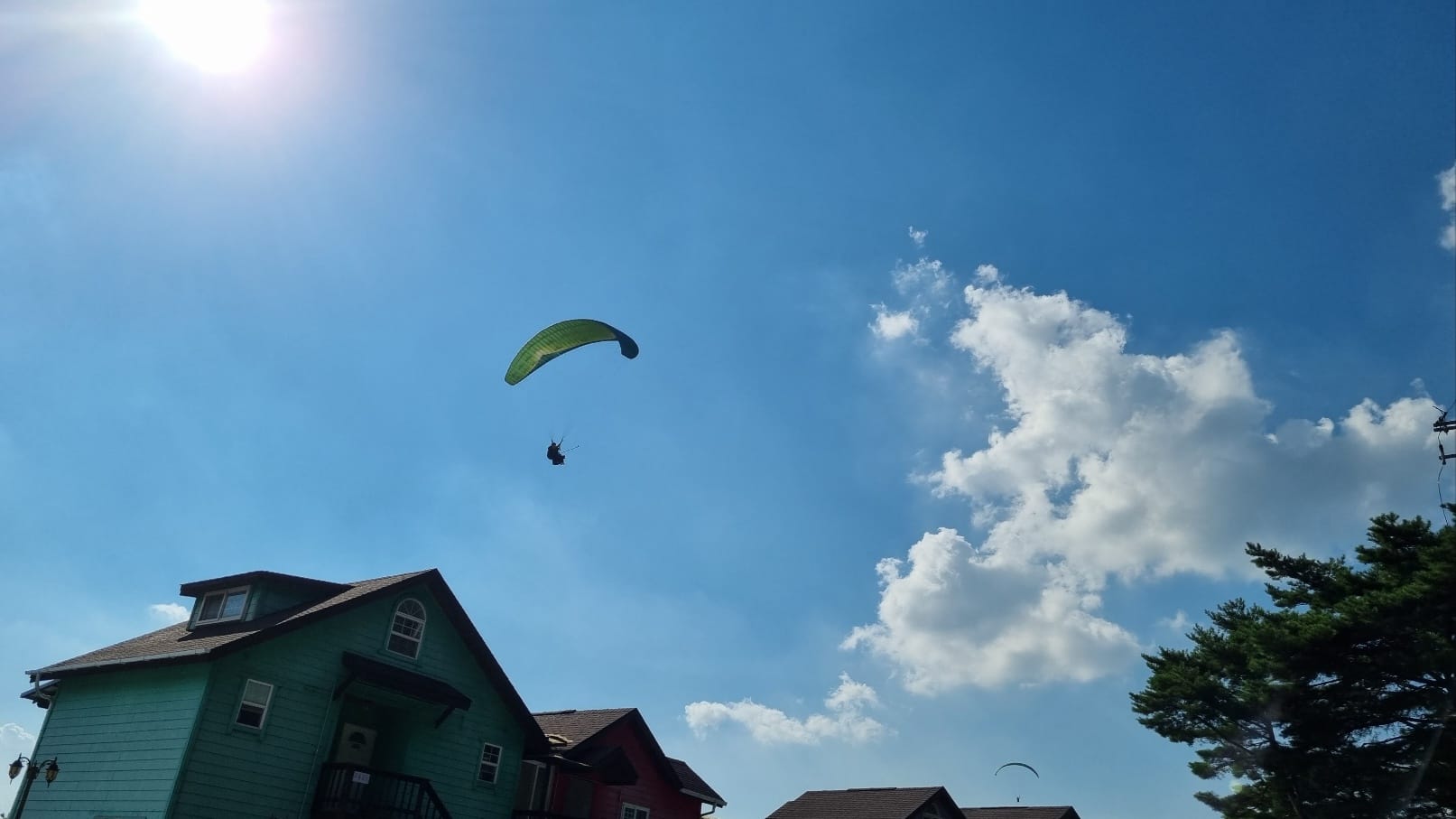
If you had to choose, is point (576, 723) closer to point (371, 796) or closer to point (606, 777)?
point (606, 777)

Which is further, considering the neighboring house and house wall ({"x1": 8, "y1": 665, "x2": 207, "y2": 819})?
the neighboring house

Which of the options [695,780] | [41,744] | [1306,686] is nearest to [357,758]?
[41,744]

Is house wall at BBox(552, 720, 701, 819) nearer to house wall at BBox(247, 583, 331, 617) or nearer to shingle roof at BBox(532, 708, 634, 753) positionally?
shingle roof at BBox(532, 708, 634, 753)

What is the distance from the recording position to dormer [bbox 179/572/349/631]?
77.7 ft

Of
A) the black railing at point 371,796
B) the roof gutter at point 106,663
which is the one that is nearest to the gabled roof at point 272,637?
the roof gutter at point 106,663

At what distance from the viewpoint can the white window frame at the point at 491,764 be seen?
26.0 meters

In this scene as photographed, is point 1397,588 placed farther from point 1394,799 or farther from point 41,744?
point 41,744

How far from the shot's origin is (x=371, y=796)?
23188 millimetres

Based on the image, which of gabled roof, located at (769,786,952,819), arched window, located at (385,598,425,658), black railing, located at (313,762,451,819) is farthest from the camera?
gabled roof, located at (769,786,952,819)

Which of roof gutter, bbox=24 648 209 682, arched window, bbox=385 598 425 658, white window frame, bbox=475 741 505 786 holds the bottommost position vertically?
white window frame, bbox=475 741 505 786

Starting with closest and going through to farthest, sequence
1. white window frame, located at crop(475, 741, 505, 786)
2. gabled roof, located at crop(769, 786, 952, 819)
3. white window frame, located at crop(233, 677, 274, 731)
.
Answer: white window frame, located at crop(233, 677, 274, 731) < white window frame, located at crop(475, 741, 505, 786) < gabled roof, located at crop(769, 786, 952, 819)

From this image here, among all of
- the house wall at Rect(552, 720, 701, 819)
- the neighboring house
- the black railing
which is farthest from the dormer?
the house wall at Rect(552, 720, 701, 819)

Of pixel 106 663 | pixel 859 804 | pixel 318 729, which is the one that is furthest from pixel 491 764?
pixel 859 804

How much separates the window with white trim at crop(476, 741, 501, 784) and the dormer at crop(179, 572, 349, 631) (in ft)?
19.7
